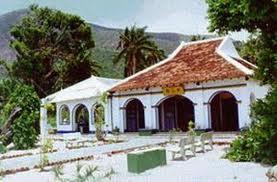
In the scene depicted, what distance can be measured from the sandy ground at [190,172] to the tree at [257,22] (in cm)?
269

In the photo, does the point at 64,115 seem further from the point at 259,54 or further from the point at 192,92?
the point at 259,54

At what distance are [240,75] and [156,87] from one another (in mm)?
5744

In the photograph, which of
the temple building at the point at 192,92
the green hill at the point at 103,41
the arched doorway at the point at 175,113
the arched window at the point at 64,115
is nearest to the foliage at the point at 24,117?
the temple building at the point at 192,92

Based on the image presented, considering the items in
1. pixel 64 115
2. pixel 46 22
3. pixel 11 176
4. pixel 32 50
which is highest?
pixel 46 22

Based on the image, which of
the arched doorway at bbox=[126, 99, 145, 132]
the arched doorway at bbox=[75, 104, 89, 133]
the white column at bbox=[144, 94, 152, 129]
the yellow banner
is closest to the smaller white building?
the arched doorway at bbox=[75, 104, 89, 133]

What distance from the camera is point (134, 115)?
32.3m

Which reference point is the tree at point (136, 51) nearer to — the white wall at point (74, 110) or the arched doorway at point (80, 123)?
the arched doorway at point (80, 123)

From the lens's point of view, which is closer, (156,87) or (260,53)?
(260,53)

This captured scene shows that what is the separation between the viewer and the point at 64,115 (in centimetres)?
3797

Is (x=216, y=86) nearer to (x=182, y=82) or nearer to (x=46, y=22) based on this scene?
(x=182, y=82)

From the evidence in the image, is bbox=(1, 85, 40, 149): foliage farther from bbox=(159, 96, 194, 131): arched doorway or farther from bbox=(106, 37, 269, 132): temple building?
bbox=(159, 96, 194, 131): arched doorway

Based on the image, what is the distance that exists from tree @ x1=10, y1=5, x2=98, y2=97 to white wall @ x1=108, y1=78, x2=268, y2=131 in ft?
75.4

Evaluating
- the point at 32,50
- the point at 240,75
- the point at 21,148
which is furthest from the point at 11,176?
the point at 32,50

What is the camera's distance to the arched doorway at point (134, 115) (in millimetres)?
32091
